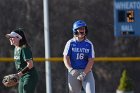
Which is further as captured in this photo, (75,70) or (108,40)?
(108,40)

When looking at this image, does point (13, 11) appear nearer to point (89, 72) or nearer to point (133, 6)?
point (133, 6)

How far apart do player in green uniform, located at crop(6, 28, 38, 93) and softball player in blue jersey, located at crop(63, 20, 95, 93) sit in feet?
2.58

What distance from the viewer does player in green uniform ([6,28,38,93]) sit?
1070cm

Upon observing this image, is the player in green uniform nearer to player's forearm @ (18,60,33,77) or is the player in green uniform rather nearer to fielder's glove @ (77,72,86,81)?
player's forearm @ (18,60,33,77)

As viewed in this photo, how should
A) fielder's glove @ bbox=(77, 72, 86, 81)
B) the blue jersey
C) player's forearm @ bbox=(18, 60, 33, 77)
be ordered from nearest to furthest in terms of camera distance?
player's forearm @ bbox=(18, 60, 33, 77) < fielder's glove @ bbox=(77, 72, 86, 81) < the blue jersey

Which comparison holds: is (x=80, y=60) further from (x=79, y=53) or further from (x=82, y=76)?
(x=82, y=76)

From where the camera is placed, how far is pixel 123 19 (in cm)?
1628

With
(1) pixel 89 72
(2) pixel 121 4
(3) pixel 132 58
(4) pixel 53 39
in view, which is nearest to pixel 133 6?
(2) pixel 121 4

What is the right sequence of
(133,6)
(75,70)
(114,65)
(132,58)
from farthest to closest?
(114,65) → (132,58) → (133,6) → (75,70)

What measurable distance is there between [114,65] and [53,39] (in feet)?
6.39

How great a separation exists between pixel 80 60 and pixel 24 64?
1001mm

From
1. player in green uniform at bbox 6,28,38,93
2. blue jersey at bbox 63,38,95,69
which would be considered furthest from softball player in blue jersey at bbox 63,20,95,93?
player in green uniform at bbox 6,28,38,93

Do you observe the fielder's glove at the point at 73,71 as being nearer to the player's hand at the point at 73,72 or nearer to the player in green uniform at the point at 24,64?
the player's hand at the point at 73,72

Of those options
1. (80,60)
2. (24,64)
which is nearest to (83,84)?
(80,60)
